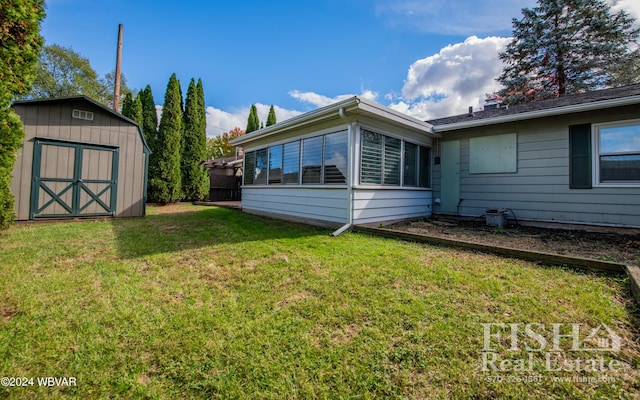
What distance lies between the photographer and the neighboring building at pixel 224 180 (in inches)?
619

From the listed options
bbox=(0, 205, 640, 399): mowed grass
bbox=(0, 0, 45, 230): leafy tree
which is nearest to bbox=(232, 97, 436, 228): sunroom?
bbox=(0, 205, 640, 399): mowed grass

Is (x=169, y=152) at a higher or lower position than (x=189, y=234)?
higher

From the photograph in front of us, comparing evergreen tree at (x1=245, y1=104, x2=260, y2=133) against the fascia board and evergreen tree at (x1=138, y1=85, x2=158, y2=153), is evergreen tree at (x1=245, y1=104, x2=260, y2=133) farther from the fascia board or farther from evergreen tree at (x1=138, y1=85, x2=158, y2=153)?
the fascia board

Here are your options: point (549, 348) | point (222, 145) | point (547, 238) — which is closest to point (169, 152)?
point (547, 238)

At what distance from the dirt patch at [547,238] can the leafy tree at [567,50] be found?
14048mm

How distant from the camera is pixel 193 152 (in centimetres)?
1320

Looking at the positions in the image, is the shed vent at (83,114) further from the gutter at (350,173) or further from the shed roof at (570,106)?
the shed roof at (570,106)

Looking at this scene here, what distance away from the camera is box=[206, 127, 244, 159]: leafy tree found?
3193cm

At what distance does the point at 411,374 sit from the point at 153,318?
1855 millimetres

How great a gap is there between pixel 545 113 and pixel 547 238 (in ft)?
8.55

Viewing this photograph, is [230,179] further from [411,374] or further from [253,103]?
[411,374]

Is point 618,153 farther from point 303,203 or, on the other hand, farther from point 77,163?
point 77,163

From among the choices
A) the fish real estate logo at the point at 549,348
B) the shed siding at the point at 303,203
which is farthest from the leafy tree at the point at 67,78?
the fish real estate logo at the point at 549,348

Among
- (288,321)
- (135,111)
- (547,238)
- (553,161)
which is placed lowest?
(288,321)
